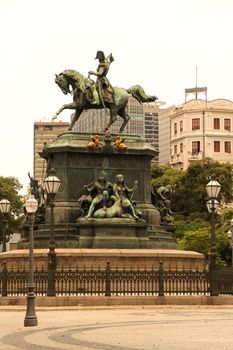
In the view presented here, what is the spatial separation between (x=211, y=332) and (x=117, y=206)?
18170 mm

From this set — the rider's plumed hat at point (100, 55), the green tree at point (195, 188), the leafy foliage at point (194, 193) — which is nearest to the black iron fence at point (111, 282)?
the rider's plumed hat at point (100, 55)

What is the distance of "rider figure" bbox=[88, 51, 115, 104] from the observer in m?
42.1

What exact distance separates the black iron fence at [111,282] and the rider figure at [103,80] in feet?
34.6

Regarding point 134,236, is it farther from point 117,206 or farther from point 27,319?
point 27,319

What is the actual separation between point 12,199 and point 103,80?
172ft

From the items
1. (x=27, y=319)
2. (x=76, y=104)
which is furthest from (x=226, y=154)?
(x=27, y=319)

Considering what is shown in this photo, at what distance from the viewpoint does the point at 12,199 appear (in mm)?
93688

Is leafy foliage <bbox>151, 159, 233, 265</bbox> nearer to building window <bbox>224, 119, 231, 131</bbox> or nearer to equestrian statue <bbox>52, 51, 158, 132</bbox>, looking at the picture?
equestrian statue <bbox>52, 51, 158, 132</bbox>

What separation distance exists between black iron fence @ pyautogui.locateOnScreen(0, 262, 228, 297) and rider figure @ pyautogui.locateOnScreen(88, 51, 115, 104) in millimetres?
10555

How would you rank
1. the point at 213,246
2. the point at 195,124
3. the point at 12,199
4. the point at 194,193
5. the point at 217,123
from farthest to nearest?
the point at 217,123, the point at 195,124, the point at 12,199, the point at 194,193, the point at 213,246

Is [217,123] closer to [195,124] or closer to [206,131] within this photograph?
[206,131]

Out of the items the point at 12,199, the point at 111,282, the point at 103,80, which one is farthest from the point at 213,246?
the point at 12,199

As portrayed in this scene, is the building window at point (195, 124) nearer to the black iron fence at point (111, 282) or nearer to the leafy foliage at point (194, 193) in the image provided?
the leafy foliage at point (194, 193)

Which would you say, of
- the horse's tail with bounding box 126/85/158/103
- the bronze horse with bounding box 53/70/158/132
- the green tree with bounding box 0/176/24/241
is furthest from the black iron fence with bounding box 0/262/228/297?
the green tree with bounding box 0/176/24/241
